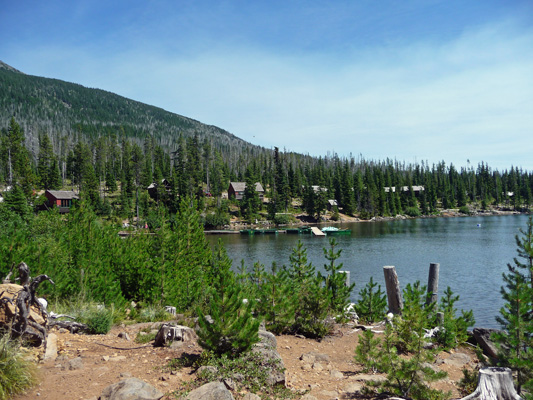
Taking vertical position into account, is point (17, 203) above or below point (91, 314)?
above

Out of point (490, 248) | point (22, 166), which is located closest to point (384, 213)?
point (490, 248)

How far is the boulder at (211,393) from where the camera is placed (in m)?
5.82

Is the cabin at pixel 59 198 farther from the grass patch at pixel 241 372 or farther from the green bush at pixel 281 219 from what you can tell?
the grass patch at pixel 241 372

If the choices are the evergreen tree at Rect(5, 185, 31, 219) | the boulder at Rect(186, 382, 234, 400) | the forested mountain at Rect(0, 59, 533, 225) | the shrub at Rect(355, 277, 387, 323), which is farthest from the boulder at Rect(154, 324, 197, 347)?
the forested mountain at Rect(0, 59, 533, 225)

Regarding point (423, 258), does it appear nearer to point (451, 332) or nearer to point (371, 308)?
point (371, 308)

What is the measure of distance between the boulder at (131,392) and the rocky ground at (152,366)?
0.30 metres

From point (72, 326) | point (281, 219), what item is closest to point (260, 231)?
point (281, 219)

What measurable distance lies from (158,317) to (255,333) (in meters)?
5.58

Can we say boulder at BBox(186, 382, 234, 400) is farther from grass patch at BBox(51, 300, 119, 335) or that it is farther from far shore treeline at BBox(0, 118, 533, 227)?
far shore treeline at BBox(0, 118, 533, 227)

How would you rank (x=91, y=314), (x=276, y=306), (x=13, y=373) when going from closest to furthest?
(x=13, y=373)
(x=91, y=314)
(x=276, y=306)

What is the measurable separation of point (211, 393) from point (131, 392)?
3.83 feet

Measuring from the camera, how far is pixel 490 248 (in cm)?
4462

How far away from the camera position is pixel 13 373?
229 inches

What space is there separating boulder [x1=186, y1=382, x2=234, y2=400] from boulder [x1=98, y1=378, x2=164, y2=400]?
0.52 metres
